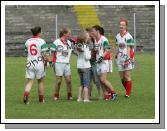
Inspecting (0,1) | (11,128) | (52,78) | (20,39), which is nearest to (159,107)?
(11,128)

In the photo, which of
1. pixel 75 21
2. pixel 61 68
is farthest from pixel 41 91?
pixel 75 21

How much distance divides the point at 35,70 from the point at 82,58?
1.07 m

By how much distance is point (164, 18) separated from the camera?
1277cm

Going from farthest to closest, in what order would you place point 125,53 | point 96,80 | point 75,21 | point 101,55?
point 75,21 < point 125,53 < point 96,80 < point 101,55

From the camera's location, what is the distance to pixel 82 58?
1603cm

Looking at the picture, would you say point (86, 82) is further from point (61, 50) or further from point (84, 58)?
point (61, 50)

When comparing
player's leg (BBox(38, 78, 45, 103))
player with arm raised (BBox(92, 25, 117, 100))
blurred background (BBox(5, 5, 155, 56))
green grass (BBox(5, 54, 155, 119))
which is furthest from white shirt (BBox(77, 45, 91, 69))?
blurred background (BBox(5, 5, 155, 56))

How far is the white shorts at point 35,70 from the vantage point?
1568 centimetres

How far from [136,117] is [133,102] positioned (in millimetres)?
2429

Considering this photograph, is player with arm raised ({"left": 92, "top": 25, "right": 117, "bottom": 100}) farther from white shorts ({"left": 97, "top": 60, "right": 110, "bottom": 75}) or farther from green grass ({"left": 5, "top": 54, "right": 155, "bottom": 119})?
green grass ({"left": 5, "top": 54, "right": 155, "bottom": 119})

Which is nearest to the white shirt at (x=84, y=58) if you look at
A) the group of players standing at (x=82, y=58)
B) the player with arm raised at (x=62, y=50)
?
the group of players standing at (x=82, y=58)

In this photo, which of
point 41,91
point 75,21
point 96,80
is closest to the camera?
point 41,91

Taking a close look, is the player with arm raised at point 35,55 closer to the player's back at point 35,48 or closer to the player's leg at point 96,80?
the player's back at point 35,48

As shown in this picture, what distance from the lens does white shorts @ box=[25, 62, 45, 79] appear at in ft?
51.4
